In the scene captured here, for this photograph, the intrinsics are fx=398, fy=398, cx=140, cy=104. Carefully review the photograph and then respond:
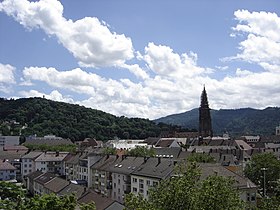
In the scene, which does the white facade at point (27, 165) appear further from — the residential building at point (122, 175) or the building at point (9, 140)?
the building at point (9, 140)

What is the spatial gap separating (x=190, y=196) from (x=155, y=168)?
3755 centimetres

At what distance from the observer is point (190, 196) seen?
18891 mm

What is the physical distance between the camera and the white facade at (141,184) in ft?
179

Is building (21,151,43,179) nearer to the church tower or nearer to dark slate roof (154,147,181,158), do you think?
dark slate roof (154,147,181,158)

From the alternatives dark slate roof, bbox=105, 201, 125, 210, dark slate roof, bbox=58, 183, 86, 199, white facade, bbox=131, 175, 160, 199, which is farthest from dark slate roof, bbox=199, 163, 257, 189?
dark slate roof, bbox=58, 183, 86, 199

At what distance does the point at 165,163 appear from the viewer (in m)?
56.3

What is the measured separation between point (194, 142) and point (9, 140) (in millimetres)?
83904

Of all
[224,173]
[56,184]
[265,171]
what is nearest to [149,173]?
[224,173]

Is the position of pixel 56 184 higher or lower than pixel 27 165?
lower

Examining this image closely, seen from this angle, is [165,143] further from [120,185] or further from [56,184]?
[56,184]

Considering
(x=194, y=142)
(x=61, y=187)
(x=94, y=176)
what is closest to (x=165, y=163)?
(x=61, y=187)

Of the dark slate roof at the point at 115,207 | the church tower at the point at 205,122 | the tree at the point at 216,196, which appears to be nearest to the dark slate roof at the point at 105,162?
the dark slate roof at the point at 115,207

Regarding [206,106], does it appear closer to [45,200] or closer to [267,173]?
[267,173]

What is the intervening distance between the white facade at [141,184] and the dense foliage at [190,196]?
33177mm
